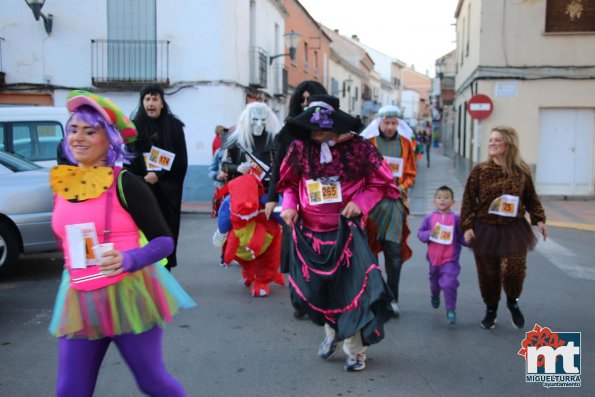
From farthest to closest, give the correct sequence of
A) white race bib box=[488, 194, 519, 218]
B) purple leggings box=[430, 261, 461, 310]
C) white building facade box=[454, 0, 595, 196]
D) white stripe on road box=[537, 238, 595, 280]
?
white building facade box=[454, 0, 595, 196], white stripe on road box=[537, 238, 595, 280], purple leggings box=[430, 261, 461, 310], white race bib box=[488, 194, 519, 218]

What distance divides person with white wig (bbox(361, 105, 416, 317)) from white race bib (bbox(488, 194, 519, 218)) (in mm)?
755

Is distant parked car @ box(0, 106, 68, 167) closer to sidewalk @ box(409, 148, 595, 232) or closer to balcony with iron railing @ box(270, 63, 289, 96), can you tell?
sidewalk @ box(409, 148, 595, 232)

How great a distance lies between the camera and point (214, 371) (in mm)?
4176

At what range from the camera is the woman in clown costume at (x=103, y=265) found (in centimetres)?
258

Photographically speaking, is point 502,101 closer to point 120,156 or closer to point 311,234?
point 311,234

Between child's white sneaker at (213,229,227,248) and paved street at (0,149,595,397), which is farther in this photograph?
child's white sneaker at (213,229,227,248)

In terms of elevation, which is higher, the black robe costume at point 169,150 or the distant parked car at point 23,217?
the black robe costume at point 169,150

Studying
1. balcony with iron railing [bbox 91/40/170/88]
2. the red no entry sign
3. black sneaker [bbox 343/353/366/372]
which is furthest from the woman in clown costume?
the red no entry sign

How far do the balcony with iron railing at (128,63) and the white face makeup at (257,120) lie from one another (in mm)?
10226

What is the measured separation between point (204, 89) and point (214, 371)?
12353 mm

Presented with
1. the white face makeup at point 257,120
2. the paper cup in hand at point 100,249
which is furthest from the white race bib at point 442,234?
the paper cup in hand at point 100,249

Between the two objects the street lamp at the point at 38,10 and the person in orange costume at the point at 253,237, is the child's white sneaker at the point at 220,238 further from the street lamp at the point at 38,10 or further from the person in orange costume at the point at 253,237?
the street lamp at the point at 38,10

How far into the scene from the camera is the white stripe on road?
736 cm

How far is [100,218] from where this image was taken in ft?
8.55
